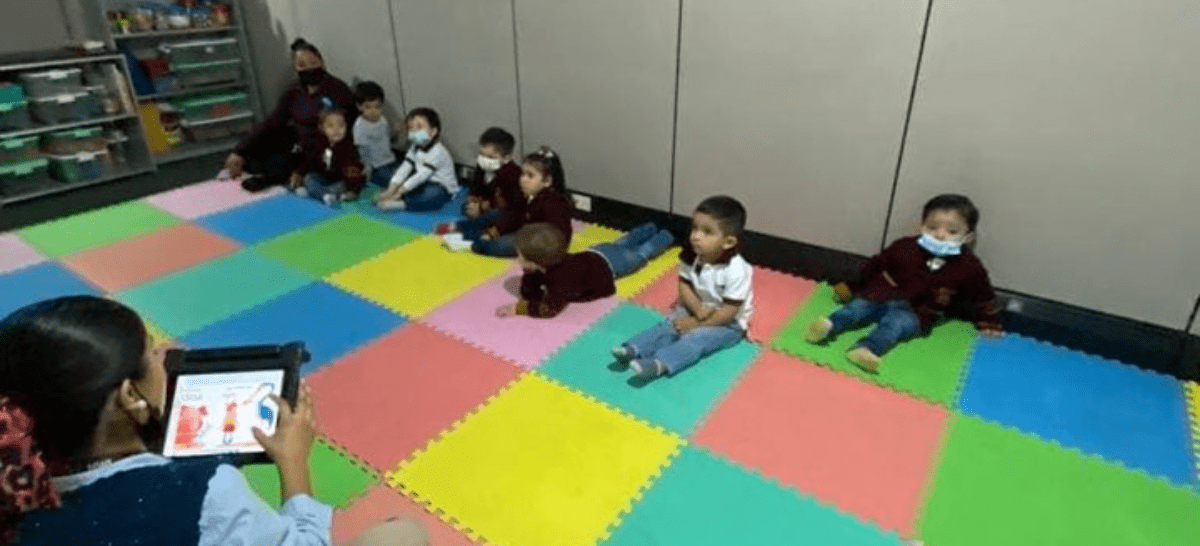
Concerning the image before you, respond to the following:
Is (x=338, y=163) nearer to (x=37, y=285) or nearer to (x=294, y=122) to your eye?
(x=294, y=122)

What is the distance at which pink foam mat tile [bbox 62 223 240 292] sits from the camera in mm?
4777

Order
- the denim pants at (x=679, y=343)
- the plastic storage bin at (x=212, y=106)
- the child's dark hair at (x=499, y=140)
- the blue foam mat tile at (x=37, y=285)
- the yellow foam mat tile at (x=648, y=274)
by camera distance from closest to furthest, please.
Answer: the denim pants at (x=679, y=343) < the blue foam mat tile at (x=37, y=285) < the yellow foam mat tile at (x=648, y=274) < the child's dark hair at (x=499, y=140) < the plastic storage bin at (x=212, y=106)

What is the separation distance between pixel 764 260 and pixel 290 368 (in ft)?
12.1

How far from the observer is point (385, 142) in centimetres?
657

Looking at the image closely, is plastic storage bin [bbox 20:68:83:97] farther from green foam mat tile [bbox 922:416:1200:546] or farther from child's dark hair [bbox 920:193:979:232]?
green foam mat tile [bbox 922:416:1200:546]

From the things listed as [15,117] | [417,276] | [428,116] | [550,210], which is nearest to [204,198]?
[15,117]

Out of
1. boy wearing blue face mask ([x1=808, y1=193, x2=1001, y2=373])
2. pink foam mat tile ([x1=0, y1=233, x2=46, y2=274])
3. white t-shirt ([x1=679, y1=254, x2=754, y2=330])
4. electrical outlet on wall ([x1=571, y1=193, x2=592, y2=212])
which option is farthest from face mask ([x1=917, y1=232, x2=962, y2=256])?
pink foam mat tile ([x1=0, y1=233, x2=46, y2=274])

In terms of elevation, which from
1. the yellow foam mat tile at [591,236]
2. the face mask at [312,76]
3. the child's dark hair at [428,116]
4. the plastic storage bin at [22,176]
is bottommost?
the yellow foam mat tile at [591,236]

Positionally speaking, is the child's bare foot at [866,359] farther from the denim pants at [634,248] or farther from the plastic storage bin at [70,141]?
the plastic storage bin at [70,141]

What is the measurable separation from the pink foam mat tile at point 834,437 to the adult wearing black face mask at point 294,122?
5008 millimetres

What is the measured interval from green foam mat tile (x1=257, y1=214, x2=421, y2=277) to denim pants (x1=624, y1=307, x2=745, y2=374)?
2.48 metres

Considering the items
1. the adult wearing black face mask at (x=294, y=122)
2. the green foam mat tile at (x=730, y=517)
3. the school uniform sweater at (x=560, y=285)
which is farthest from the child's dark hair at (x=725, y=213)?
the adult wearing black face mask at (x=294, y=122)

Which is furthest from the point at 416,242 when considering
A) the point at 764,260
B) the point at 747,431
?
the point at 747,431

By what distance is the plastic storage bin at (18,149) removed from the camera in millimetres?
5914
